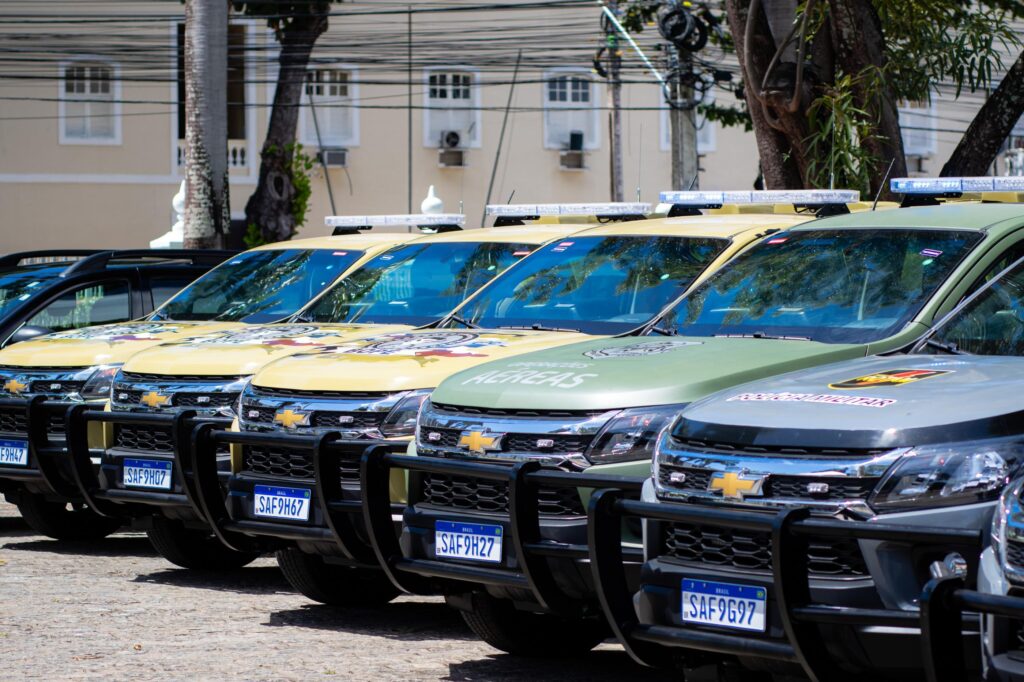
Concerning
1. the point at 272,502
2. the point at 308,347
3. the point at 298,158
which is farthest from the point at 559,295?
the point at 298,158

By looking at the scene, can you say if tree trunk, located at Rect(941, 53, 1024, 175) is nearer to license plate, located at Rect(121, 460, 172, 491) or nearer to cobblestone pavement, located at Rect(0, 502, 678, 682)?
cobblestone pavement, located at Rect(0, 502, 678, 682)

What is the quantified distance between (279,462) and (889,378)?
3.02m

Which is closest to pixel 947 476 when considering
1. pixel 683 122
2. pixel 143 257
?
pixel 143 257

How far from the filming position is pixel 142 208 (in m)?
36.8

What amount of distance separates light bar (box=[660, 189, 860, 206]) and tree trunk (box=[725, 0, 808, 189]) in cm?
448

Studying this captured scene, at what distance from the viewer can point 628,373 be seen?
6379mm

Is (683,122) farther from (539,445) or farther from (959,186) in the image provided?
(539,445)

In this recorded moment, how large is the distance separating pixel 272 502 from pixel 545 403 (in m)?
1.80

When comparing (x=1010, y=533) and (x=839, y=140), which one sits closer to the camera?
(x=1010, y=533)

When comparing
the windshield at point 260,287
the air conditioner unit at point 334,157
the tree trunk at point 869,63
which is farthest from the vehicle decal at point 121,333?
the air conditioner unit at point 334,157

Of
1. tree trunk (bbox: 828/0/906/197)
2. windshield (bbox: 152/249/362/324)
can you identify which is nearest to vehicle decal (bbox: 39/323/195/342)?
windshield (bbox: 152/249/362/324)

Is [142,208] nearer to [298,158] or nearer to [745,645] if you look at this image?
[298,158]

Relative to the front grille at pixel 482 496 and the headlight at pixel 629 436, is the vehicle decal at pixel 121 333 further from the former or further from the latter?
the headlight at pixel 629 436

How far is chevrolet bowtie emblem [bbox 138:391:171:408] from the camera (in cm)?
878
